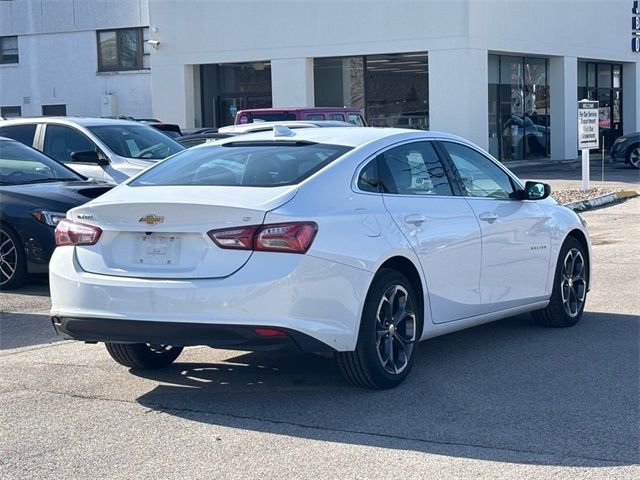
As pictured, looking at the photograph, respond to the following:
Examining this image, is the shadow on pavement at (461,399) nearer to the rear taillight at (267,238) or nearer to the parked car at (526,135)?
the rear taillight at (267,238)

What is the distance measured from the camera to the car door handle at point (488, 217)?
7777 mm

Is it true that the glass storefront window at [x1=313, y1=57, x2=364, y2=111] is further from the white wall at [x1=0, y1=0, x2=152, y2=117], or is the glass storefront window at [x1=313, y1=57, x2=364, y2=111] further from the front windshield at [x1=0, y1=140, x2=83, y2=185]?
the front windshield at [x1=0, y1=140, x2=83, y2=185]

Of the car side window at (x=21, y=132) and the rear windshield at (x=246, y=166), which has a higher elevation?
the car side window at (x=21, y=132)

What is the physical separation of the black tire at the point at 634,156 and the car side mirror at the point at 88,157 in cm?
2098

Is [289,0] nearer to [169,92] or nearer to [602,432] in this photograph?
[169,92]

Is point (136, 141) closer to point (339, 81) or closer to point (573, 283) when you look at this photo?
point (573, 283)

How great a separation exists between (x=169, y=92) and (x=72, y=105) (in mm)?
7219

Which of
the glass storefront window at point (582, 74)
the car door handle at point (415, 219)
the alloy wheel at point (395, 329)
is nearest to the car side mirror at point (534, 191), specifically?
the car door handle at point (415, 219)

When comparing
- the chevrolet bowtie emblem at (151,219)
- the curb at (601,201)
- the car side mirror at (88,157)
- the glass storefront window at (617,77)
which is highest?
the glass storefront window at (617,77)

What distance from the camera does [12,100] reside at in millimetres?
42188

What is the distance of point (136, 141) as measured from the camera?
575 inches

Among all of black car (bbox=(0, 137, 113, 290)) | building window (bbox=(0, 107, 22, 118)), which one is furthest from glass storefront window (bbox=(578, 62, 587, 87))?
black car (bbox=(0, 137, 113, 290))

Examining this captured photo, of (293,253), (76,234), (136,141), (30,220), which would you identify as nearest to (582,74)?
(136,141)

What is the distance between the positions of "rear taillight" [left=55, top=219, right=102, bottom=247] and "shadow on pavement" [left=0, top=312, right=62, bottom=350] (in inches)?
75.9
